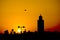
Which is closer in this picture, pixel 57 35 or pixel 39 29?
pixel 39 29

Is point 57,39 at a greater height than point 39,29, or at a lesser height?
lesser

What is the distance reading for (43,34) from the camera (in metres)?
2.54

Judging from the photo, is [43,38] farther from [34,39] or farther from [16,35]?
[16,35]

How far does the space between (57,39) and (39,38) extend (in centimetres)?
32

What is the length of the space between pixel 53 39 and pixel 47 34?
0.43 ft

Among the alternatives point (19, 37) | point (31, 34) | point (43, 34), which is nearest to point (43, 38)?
point (43, 34)

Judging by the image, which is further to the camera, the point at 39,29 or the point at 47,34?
the point at 47,34

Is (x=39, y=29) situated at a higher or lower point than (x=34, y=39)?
higher

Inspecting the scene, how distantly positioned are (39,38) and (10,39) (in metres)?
0.47

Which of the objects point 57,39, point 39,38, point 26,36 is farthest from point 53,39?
point 26,36

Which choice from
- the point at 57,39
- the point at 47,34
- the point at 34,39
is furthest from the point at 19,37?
the point at 57,39

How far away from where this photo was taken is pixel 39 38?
253cm

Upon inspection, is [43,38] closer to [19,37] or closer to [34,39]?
[34,39]

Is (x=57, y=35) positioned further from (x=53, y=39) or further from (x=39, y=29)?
(x=39, y=29)
